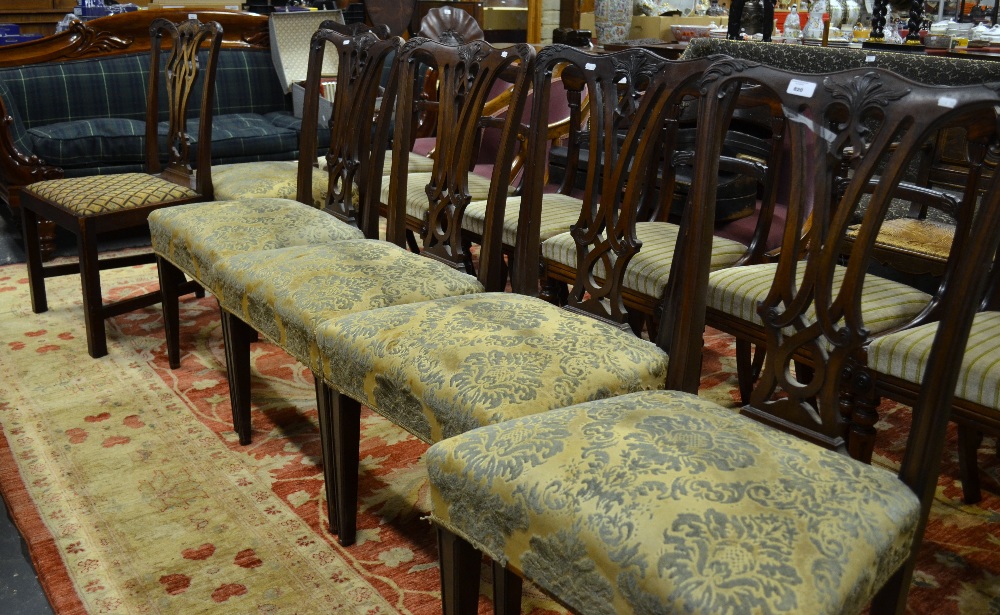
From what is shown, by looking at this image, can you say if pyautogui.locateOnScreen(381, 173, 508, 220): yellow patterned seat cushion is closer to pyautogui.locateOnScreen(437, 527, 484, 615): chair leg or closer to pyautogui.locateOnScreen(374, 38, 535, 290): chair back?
pyautogui.locateOnScreen(374, 38, 535, 290): chair back

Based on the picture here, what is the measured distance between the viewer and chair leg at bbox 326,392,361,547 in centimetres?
182

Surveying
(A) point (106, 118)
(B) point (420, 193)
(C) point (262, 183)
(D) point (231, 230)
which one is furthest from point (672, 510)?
(A) point (106, 118)

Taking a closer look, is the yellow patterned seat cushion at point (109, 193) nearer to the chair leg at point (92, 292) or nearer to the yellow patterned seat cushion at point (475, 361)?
the chair leg at point (92, 292)

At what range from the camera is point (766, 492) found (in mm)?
1116

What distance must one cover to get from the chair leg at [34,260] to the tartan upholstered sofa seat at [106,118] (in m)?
0.97

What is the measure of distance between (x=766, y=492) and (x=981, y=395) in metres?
0.54

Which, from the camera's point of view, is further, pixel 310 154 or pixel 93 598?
pixel 310 154

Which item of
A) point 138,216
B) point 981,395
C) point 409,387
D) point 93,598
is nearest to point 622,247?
point 409,387

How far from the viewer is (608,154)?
71.9 inches

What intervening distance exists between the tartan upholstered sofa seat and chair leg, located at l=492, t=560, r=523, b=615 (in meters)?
3.37

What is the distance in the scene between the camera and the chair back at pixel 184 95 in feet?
9.63

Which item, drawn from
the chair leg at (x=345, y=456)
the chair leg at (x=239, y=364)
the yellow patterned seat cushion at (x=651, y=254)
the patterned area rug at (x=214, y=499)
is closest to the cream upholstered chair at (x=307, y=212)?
the chair leg at (x=239, y=364)

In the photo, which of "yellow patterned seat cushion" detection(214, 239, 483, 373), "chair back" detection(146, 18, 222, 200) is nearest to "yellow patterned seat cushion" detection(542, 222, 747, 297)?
"yellow patterned seat cushion" detection(214, 239, 483, 373)

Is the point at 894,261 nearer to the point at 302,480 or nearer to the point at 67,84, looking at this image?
the point at 302,480
